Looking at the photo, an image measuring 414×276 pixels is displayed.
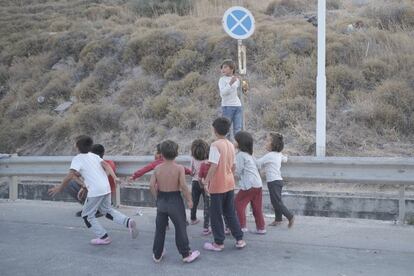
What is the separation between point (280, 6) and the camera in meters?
20.5

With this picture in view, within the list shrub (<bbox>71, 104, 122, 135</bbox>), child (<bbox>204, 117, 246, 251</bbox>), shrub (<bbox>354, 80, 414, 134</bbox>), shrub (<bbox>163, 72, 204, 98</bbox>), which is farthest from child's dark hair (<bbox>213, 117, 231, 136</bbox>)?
shrub (<bbox>71, 104, 122, 135</bbox>)

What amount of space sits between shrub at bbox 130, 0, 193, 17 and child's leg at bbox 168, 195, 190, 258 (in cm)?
1792

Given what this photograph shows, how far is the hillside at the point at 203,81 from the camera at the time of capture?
38.7 feet

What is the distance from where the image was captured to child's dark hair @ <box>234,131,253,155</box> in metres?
6.37

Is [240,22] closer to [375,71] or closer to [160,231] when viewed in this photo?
[160,231]

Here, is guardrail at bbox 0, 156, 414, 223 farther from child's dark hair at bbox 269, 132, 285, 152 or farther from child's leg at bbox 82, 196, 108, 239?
child's leg at bbox 82, 196, 108, 239

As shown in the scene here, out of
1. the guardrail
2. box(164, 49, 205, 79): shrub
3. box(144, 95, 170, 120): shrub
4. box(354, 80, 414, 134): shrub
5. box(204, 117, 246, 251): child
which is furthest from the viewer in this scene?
box(164, 49, 205, 79): shrub

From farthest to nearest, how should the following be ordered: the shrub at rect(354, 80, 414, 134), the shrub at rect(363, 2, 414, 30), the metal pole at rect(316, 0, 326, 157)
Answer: the shrub at rect(363, 2, 414, 30) → the shrub at rect(354, 80, 414, 134) → the metal pole at rect(316, 0, 326, 157)

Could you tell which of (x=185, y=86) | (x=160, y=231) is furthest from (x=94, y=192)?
(x=185, y=86)

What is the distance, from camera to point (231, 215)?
19.5ft

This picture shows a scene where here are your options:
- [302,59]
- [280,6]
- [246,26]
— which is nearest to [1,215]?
[246,26]

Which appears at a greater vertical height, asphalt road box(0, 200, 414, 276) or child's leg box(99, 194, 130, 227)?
child's leg box(99, 194, 130, 227)

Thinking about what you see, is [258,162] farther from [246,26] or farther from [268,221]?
[246,26]

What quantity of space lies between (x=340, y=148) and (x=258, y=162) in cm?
473
